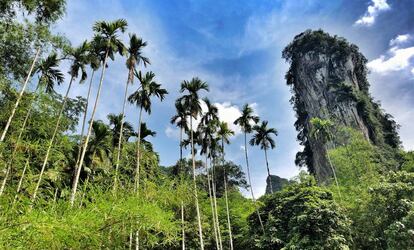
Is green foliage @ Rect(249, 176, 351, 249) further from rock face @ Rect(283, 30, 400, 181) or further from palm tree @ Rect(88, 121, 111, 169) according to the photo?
rock face @ Rect(283, 30, 400, 181)

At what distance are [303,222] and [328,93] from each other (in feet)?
117

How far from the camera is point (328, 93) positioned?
5009 centimetres

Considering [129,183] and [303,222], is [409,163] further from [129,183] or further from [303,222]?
[129,183]

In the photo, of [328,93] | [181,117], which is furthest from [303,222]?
[328,93]

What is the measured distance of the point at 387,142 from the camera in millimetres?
46719

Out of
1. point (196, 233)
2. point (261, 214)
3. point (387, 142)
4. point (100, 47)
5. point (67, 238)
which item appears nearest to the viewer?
point (67, 238)

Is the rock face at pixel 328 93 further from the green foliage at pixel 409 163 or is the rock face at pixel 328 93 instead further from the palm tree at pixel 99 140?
the palm tree at pixel 99 140

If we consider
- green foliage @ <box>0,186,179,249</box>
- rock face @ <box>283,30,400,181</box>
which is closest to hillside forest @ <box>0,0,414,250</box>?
green foliage @ <box>0,186,179,249</box>


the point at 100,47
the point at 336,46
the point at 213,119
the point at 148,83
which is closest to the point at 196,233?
the point at 213,119

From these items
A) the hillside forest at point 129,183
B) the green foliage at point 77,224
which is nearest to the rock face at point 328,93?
the hillside forest at point 129,183

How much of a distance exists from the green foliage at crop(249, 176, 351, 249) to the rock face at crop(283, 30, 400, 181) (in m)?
23.2

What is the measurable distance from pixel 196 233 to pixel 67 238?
674 inches

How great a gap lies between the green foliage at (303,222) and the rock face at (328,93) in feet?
76.3

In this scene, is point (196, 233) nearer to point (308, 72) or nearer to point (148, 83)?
point (148, 83)
